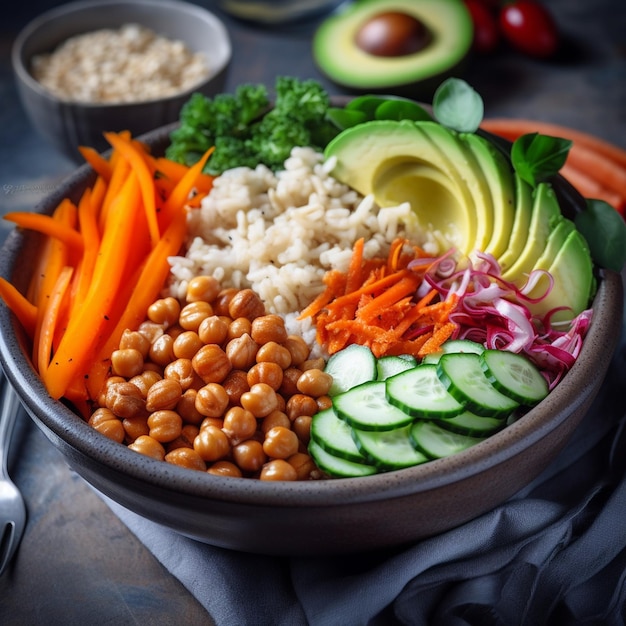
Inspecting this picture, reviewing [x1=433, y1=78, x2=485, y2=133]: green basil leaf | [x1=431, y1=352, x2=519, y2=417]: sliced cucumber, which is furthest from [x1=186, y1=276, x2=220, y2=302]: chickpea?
[x1=433, y1=78, x2=485, y2=133]: green basil leaf

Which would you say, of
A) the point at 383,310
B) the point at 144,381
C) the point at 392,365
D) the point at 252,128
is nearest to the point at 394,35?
the point at 252,128

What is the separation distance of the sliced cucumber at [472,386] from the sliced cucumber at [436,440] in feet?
0.28

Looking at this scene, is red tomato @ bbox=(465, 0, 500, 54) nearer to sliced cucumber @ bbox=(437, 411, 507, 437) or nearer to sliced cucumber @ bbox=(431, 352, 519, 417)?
sliced cucumber @ bbox=(431, 352, 519, 417)

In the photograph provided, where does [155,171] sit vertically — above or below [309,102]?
below

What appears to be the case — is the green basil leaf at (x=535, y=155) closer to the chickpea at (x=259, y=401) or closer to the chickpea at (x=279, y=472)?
the chickpea at (x=259, y=401)

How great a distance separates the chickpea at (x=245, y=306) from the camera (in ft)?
8.76

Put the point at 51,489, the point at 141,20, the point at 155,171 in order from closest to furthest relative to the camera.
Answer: the point at 51,489 < the point at 155,171 < the point at 141,20

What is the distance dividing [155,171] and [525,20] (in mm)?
2797

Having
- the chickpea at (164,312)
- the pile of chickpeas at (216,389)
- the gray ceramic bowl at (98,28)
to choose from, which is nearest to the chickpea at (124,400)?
the pile of chickpeas at (216,389)

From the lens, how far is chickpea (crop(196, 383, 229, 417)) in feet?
7.75

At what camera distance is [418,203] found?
3.06 m

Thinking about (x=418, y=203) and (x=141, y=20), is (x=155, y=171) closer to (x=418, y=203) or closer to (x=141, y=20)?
(x=418, y=203)

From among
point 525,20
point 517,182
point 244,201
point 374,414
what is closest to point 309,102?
point 244,201

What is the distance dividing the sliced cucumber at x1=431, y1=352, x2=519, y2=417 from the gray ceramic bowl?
82.7 inches
